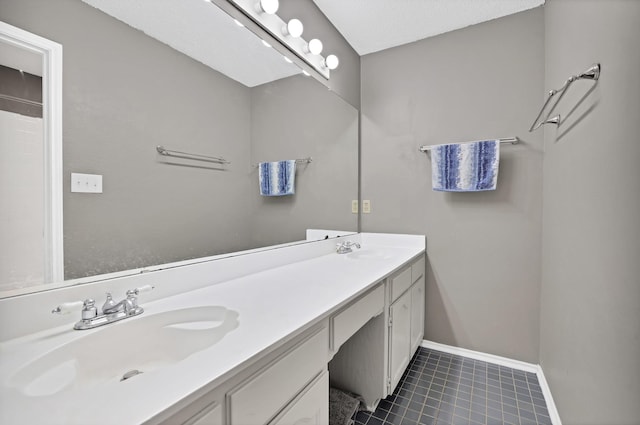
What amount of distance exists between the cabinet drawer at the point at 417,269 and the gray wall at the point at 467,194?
12 cm

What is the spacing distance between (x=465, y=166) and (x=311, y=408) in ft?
5.49

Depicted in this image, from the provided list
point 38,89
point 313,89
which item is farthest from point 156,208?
point 313,89

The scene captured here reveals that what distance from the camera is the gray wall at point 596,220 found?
73 centimetres

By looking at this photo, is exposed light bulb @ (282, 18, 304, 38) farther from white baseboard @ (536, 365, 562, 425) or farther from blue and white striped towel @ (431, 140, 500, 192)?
white baseboard @ (536, 365, 562, 425)

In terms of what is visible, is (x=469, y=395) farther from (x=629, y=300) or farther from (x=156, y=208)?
(x=156, y=208)

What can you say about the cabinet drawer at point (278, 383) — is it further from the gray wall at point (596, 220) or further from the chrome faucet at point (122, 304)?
the gray wall at point (596, 220)

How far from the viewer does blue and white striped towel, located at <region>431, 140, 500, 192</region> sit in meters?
1.79

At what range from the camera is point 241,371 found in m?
0.60

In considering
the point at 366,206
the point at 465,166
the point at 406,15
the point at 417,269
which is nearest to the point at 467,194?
the point at 465,166

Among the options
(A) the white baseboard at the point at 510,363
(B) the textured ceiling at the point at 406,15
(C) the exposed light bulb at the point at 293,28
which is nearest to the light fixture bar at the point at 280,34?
(C) the exposed light bulb at the point at 293,28

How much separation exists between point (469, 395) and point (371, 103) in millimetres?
2108

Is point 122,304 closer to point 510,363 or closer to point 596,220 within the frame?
point 596,220

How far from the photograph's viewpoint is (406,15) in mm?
1864

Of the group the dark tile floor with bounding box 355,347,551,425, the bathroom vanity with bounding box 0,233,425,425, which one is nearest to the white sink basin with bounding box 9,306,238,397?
the bathroom vanity with bounding box 0,233,425,425
